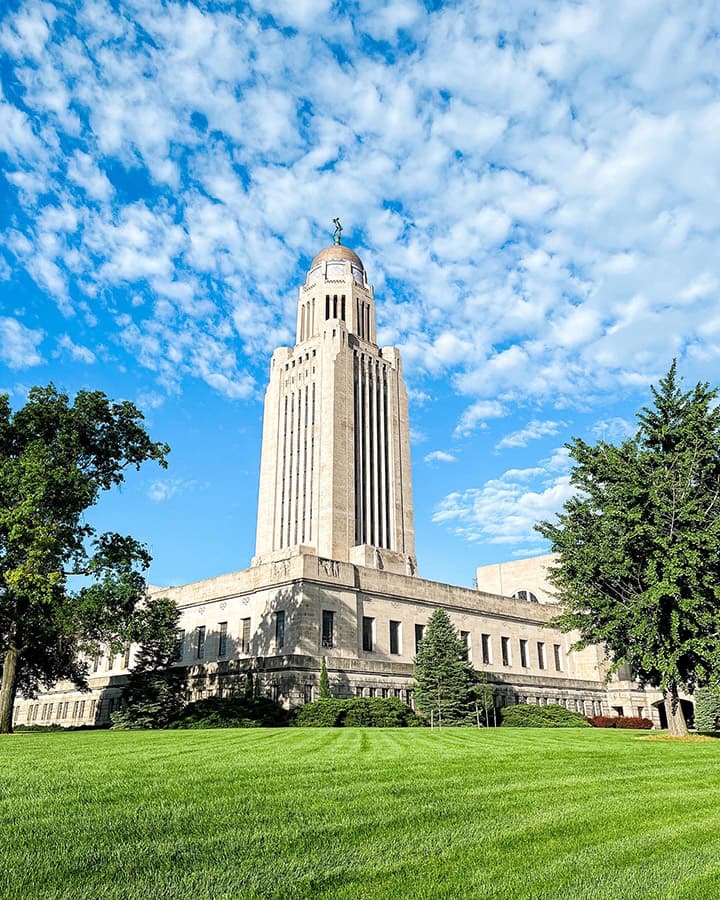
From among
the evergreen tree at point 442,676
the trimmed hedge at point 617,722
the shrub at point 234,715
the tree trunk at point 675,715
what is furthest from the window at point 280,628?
the tree trunk at point 675,715

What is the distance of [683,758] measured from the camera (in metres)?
16.0

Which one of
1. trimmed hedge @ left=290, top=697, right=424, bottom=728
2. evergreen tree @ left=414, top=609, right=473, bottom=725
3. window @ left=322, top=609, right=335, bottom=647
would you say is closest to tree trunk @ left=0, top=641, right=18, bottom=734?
trimmed hedge @ left=290, top=697, right=424, bottom=728

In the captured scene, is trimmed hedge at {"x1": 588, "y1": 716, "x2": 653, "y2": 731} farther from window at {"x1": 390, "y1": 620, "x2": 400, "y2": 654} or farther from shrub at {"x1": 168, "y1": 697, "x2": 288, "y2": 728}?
shrub at {"x1": 168, "y1": 697, "x2": 288, "y2": 728}

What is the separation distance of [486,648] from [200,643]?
22.1 meters

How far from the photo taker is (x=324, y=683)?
39938mm

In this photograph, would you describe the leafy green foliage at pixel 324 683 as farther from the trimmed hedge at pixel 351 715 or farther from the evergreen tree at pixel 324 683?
the trimmed hedge at pixel 351 715

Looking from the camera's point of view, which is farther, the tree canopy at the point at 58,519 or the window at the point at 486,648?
the window at the point at 486,648

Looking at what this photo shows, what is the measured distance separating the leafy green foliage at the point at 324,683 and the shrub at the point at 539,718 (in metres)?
11.4

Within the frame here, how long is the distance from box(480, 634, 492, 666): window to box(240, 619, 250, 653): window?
19.0m

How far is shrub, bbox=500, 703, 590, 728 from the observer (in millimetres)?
42000

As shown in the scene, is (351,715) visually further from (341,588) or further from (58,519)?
(58,519)

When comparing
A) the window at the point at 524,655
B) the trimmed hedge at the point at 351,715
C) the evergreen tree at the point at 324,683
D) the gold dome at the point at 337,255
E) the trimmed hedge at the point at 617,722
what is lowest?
the trimmed hedge at the point at 617,722

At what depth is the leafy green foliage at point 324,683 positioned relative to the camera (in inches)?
1553

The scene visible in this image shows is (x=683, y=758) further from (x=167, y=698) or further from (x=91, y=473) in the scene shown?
(x=167, y=698)
